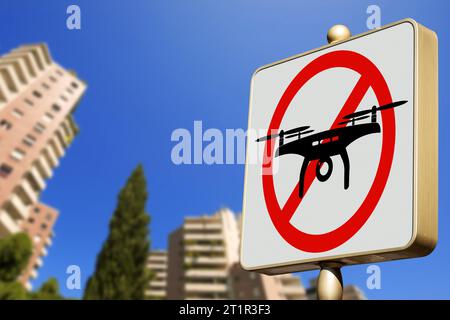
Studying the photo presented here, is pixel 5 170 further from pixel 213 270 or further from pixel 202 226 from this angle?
pixel 202 226

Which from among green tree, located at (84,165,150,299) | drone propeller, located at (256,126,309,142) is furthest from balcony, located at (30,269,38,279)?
drone propeller, located at (256,126,309,142)

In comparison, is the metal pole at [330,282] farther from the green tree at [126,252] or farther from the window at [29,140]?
the window at [29,140]

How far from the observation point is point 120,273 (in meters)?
32.4

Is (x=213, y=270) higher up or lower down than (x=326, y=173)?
higher up

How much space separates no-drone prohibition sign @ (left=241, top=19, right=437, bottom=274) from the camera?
4.24ft

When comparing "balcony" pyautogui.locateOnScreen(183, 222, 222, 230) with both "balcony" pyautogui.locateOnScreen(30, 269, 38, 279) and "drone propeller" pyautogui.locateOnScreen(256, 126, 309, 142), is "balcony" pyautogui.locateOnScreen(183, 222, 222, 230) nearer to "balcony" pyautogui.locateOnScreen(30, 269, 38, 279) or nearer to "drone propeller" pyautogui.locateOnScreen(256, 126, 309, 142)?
"balcony" pyautogui.locateOnScreen(30, 269, 38, 279)

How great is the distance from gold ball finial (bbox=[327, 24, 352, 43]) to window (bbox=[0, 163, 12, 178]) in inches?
1794

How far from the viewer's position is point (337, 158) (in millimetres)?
1461

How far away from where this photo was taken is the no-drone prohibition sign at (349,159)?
4.24 feet

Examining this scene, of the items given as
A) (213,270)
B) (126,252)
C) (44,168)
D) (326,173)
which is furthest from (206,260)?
(326,173)

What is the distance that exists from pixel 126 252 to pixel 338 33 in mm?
34290

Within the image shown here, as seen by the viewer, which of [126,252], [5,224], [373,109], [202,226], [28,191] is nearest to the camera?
[373,109]

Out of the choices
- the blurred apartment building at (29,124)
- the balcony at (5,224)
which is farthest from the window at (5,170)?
the balcony at (5,224)

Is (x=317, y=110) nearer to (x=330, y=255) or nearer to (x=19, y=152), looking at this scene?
(x=330, y=255)
